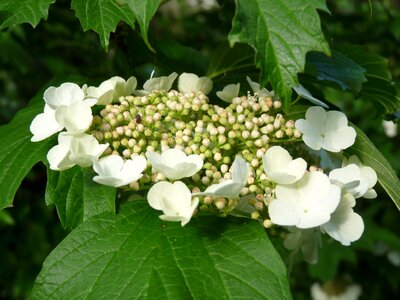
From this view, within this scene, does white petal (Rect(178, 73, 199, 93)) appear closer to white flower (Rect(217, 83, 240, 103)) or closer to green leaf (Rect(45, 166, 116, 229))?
white flower (Rect(217, 83, 240, 103))

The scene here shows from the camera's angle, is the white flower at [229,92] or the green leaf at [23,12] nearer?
the green leaf at [23,12]

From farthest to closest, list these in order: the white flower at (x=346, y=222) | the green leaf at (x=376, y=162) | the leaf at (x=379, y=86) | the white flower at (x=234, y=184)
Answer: the leaf at (x=379, y=86)
the green leaf at (x=376, y=162)
the white flower at (x=346, y=222)
the white flower at (x=234, y=184)

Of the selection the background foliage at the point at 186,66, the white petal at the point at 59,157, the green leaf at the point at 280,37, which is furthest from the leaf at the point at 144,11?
the white petal at the point at 59,157

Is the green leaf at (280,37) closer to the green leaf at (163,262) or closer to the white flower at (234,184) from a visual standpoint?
the white flower at (234,184)

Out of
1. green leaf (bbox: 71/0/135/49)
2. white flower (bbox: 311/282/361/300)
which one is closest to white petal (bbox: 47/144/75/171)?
green leaf (bbox: 71/0/135/49)

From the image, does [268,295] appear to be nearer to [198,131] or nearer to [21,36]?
[198,131]

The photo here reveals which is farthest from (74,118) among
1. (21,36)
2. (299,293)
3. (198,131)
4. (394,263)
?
(394,263)

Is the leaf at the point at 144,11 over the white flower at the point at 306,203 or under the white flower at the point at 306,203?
over
